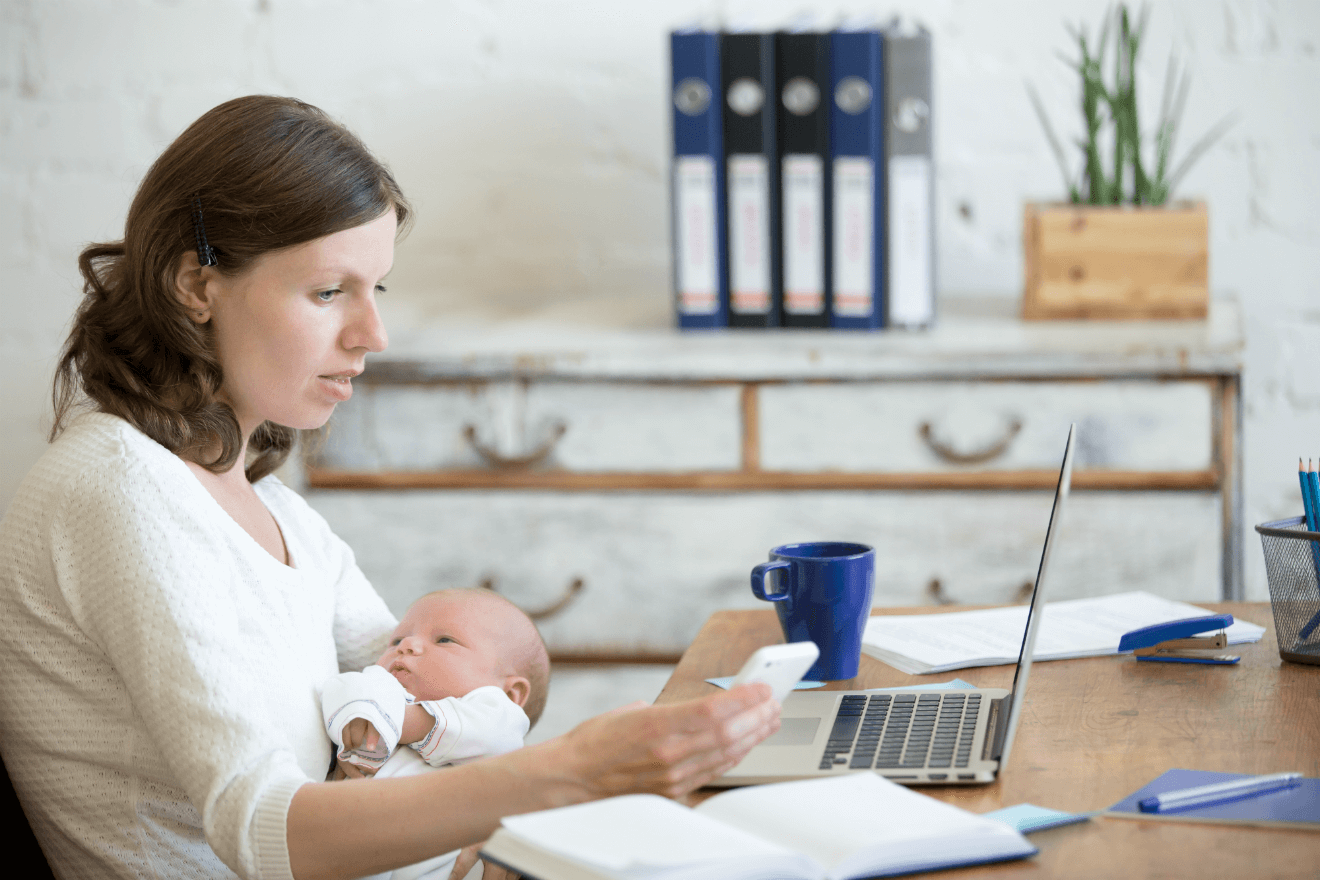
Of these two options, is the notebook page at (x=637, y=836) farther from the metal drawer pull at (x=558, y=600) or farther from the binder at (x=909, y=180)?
the binder at (x=909, y=180)

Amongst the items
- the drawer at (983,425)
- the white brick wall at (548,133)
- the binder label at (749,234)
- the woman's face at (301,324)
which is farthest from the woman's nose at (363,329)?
the white brick wall at (548,133)

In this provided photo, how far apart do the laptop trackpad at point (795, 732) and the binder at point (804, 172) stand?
1036mm

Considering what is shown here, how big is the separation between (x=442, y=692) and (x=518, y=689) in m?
0.11

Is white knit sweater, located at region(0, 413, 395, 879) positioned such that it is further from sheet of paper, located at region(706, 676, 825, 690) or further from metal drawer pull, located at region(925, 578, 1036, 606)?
metal drawer pull, located at region(925, 578, 1036, 606)

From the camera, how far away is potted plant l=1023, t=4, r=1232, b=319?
5.73ft

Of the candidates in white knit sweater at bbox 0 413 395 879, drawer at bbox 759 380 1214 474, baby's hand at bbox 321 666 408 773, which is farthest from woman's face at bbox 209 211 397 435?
drawer at bbox 759 380 1214 474

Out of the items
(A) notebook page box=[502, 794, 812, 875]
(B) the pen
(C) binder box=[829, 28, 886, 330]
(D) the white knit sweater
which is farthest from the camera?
(C) binder box=[829, 28, 886, 330]

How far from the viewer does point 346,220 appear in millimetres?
976

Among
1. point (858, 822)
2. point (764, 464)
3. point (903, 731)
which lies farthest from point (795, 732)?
point (764, 464)

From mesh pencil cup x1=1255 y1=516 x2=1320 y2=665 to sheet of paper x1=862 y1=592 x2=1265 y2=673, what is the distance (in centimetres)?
6

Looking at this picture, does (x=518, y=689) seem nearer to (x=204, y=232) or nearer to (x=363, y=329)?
(x=363, y=329)

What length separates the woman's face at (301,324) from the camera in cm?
97

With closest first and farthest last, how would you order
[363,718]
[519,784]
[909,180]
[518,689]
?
[519,784]
[363,718]
[518,689]
[909,180]

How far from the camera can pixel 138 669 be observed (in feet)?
2.71
